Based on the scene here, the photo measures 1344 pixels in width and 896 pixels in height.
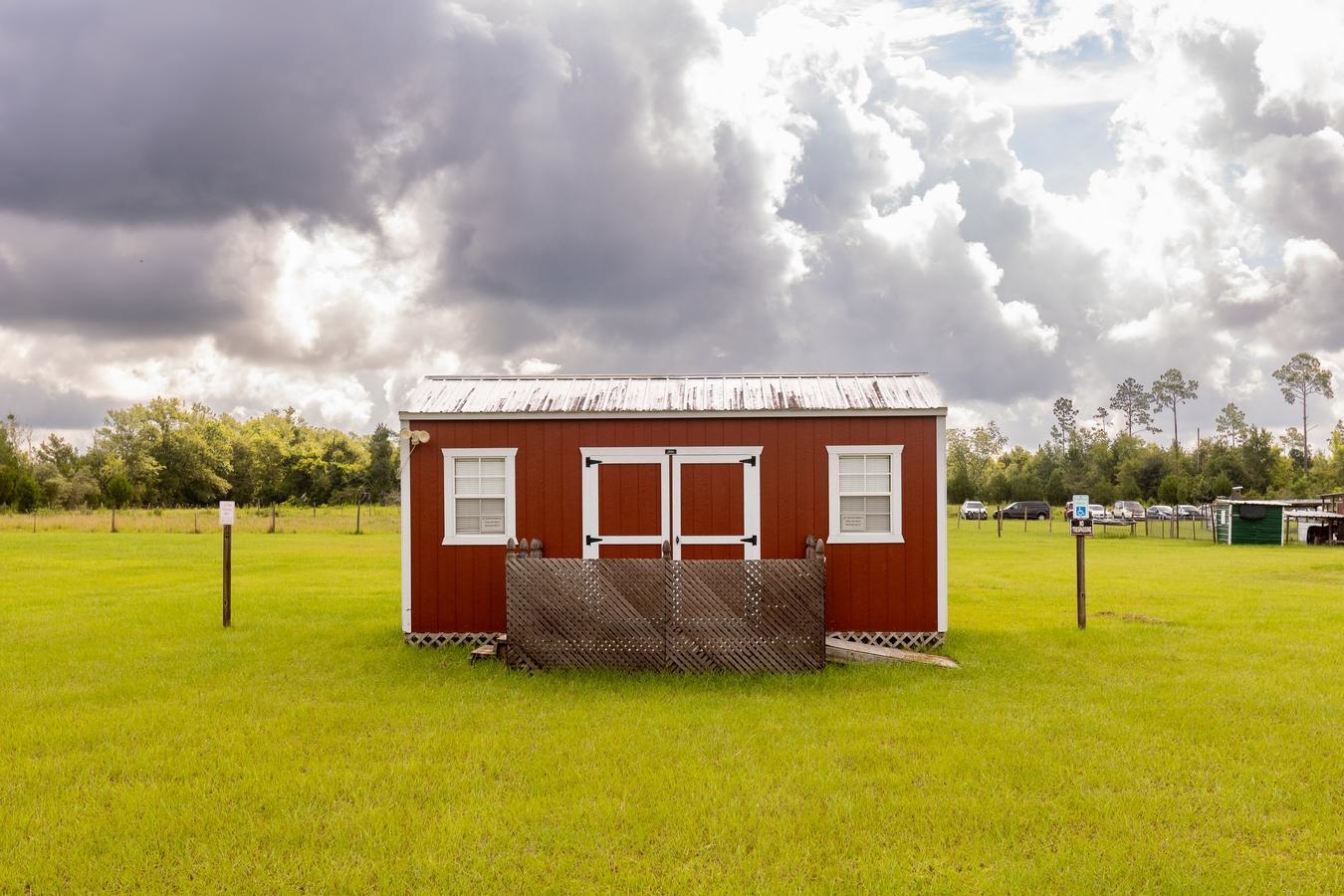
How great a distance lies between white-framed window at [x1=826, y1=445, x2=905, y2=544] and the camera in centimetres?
1307

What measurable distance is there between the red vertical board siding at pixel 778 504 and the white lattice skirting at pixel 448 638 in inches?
3.6

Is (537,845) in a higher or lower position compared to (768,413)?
lower

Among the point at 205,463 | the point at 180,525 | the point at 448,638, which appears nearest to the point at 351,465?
the point at 205,463

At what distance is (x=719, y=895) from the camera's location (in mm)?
5430

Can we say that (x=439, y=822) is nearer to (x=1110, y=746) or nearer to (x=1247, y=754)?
(x=1110, y=746)

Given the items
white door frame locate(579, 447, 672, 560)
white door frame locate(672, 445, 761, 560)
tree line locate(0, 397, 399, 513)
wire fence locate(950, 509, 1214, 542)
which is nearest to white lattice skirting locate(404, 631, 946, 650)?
white door frame locate(672, 445, 761, 560)

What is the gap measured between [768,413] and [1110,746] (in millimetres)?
6178

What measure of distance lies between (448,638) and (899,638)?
6324 mm

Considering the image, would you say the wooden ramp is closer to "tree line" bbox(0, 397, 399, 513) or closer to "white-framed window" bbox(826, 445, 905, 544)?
"white-framed window" bbox(826, 445, 905, 544)

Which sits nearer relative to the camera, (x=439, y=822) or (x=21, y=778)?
(x=439, y=822)

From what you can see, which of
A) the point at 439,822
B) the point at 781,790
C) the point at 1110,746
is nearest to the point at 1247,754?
the point at 1110,746

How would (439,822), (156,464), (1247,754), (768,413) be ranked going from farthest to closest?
(156,464), (768,413), (1247,754), (439,822)

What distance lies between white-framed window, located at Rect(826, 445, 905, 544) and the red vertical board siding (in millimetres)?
105

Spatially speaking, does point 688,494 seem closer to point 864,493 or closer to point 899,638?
point 864,493
